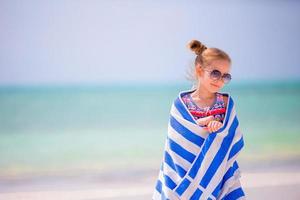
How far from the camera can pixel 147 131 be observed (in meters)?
8.00

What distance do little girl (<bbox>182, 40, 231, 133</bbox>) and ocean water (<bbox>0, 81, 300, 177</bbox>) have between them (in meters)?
3.12

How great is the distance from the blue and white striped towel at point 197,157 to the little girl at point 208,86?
31 millimetres

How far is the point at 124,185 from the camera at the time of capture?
4.29m

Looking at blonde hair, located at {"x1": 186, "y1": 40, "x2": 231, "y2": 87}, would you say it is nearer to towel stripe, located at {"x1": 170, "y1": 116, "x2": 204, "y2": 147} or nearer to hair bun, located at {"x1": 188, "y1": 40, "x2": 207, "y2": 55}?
hair bun, located at {"x1": 188, "y1": 40, "x2": 207, "y2": 55}

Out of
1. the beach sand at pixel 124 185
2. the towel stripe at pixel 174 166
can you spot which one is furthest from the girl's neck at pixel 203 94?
the beach sand at pixel 124 185

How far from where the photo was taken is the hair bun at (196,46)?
2023 millimetres

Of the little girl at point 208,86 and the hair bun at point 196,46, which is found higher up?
the hair bun at point 196,46

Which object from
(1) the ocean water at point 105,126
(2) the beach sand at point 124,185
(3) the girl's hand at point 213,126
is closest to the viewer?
(3) the girl's hand at point 213,126

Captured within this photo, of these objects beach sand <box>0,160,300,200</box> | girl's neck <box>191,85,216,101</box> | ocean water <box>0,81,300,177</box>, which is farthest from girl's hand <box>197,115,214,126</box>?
ocean water <box>0,81,300,177</box>

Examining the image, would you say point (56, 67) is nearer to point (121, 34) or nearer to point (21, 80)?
point (21, 80)

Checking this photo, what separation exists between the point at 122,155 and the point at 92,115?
19.5 ft

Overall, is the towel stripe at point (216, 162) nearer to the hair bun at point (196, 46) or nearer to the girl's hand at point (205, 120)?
the girl's hand at point (205, 120)

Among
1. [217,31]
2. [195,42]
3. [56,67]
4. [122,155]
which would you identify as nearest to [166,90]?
[56,67]

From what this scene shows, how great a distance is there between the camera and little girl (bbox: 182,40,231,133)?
6.51 feet
